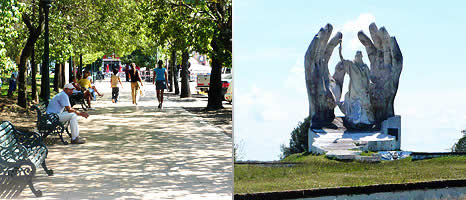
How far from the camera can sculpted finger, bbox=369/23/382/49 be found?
5.35m

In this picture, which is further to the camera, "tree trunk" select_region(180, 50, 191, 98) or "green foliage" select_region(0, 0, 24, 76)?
"tree trunk" select_region(180, 50, 191, 98)

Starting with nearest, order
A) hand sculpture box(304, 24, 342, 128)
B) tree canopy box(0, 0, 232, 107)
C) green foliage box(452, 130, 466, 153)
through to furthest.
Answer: hand sculpture box(304, 24, 342, 128), green foliage box(452, 130, 466, 153), tree canopy box(0, 0, 232, 107)

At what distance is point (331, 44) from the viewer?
208 inches

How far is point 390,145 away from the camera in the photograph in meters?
5.66

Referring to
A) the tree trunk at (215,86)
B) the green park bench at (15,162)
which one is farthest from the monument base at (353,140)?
the tree trunk at (215,86)

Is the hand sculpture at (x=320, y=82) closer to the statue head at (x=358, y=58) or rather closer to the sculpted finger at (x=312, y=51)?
the sculpted finger at (x=312, y=51)

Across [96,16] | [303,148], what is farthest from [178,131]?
[96,16]

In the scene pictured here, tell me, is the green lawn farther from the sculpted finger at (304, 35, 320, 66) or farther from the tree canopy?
the tree canopy

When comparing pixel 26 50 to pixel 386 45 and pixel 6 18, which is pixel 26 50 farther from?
pixel 386 45

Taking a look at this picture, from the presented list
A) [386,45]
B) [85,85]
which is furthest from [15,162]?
[85,85]

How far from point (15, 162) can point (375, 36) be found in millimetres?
3570

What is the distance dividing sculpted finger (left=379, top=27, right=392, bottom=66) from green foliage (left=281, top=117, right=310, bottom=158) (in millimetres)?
884

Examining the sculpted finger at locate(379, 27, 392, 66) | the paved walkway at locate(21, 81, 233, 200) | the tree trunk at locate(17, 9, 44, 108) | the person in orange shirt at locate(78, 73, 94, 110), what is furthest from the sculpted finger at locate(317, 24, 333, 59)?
the person in orange shirt at locate(78, 73, 94, 110)

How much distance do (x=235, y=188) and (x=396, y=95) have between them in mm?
1625
